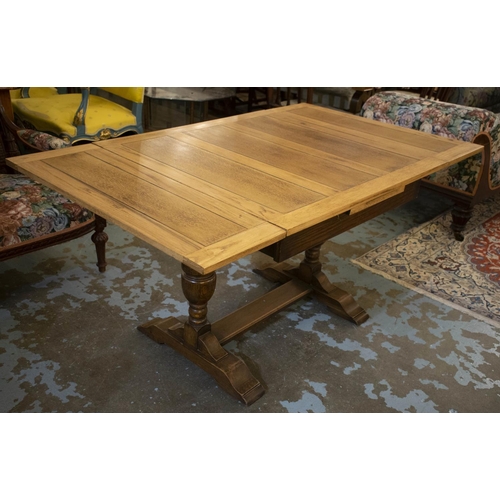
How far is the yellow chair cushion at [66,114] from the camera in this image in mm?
3264

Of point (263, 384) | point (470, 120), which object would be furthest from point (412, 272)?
point (263, 384)

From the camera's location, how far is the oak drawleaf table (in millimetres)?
1611

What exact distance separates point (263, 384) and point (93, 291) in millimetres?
967

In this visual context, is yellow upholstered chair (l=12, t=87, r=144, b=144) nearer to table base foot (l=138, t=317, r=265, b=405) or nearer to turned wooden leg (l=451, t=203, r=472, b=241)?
table base foot (l=138, t=317, r=265, b=405)

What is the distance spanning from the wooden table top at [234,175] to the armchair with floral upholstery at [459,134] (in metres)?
0.72

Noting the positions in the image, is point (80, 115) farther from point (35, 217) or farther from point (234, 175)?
point (234, 175)

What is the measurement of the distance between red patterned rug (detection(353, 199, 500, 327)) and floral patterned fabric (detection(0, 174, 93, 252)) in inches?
59.1

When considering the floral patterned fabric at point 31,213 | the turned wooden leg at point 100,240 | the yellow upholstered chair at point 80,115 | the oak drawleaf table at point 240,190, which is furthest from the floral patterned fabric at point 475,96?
the floral patterned fabric at point 31,213

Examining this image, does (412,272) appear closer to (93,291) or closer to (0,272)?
(93,291)

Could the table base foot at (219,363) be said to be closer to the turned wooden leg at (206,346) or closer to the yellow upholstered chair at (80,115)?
the turned wooden leg at (206,346)

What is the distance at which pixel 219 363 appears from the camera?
208 cm

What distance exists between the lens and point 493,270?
9.79 feet

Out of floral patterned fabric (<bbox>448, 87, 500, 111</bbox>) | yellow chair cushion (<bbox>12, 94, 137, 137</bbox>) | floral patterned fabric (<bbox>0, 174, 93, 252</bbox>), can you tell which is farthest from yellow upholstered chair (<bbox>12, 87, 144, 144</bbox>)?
floral patterned fabric (<bbox>448, 87, 500, 111</bbox>)

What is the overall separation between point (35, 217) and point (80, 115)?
119cm
